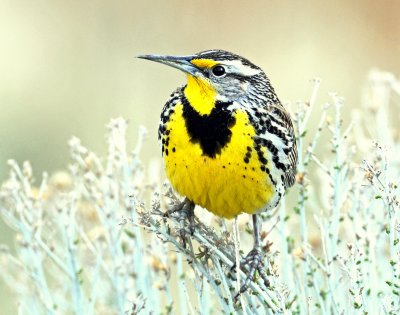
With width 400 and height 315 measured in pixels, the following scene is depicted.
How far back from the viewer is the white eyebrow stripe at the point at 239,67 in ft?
11.4

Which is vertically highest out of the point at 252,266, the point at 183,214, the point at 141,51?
the point at 141,51

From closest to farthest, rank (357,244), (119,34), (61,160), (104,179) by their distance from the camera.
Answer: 1. (357,244)
2. (104,179)
3. (61,160)
4. (119,34)

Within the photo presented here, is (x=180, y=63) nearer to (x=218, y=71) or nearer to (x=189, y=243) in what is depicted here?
(x=218, y=71)

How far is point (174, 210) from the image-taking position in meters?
3.39

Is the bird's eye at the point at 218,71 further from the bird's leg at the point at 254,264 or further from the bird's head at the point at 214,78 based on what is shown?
the bird's leg at the point at 254,264

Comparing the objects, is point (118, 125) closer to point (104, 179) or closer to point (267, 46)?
point (104, 179)

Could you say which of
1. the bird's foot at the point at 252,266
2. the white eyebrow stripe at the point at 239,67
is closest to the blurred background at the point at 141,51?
the white eyebrow stripe at the point at 239,67

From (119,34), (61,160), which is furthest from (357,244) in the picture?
(119,34)

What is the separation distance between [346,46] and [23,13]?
1.70 meters

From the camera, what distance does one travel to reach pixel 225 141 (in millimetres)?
3346

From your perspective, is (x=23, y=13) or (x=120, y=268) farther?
(x=23, y=13)

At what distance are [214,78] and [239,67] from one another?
0.10 meters

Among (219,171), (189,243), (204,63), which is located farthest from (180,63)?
(189,243)

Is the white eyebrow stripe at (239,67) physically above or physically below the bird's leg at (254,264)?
above
